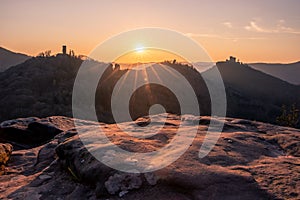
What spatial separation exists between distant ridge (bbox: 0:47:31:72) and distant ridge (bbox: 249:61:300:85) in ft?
231

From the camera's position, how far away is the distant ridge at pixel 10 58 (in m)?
81.8

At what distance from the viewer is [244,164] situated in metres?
5.68

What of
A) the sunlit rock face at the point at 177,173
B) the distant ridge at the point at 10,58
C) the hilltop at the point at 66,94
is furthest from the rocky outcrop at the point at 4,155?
the distant ridge at the point at 10,58

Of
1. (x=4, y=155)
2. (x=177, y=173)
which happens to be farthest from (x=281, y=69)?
(x=177, y=173)

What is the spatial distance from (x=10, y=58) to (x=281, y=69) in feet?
281

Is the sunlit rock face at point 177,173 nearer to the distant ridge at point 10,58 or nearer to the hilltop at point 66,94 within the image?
the hilltop at point 66,94

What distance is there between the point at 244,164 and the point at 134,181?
202cm

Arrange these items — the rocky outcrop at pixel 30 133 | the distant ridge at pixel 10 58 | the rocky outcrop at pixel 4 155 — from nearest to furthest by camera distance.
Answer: the rocky outcrop at pixel 4 155
the rocky outcrop at pixel 30 133
the distant ridge at pixel 10 58

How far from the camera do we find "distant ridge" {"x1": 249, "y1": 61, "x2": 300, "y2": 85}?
338 feet

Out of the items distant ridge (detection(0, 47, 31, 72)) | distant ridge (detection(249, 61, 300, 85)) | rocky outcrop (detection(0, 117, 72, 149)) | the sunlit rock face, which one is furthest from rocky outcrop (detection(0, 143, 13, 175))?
distant ridge (detection(249, 61, 300, 85))

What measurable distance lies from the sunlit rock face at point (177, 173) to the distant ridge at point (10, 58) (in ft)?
262

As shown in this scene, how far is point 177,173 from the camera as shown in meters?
5.11

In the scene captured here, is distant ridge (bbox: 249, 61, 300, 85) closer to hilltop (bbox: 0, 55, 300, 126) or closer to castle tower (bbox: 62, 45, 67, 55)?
hilltop (bbox: 0, 55, 300, 126)

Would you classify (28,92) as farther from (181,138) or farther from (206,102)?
(181,138)
